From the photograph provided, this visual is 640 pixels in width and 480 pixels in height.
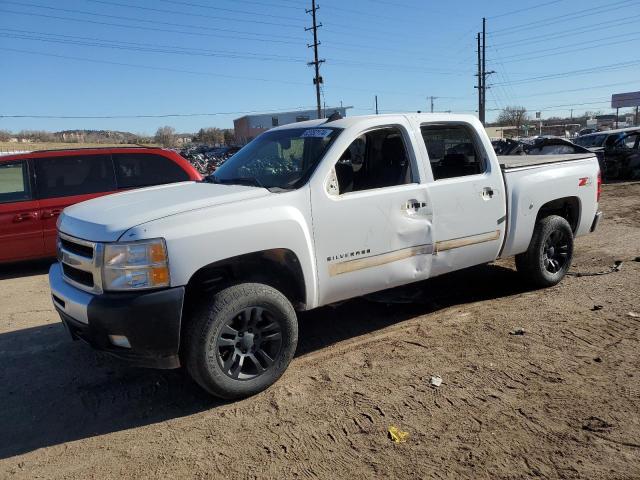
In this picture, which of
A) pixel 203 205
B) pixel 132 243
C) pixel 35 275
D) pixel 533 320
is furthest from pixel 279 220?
pixel 35 275

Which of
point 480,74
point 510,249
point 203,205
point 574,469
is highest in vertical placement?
point 480,74

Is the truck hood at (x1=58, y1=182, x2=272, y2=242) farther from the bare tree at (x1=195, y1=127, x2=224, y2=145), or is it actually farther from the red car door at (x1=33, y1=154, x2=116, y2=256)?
Result: the bare tree at (x1=195, y1=127, x2=224, y2=145)

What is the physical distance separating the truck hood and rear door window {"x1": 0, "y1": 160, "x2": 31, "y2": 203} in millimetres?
4021

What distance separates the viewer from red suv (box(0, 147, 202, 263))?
281 inches

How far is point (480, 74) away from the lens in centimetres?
5228

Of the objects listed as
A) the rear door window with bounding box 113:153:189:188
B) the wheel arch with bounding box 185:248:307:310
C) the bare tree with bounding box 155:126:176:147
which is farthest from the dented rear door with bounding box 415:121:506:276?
the bare tree with bounding box 155:126:176:147

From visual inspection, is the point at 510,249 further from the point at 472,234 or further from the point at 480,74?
the point at 480,74

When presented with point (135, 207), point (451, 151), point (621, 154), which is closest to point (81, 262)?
point (135, 207)

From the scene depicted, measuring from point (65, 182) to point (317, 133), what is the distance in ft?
16.2

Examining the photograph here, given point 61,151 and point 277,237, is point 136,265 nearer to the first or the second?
point 277,237

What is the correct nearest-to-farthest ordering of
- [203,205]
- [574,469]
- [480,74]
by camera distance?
[574,469] → [203,205] → [480,74]

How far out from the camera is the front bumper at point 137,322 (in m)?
3.12

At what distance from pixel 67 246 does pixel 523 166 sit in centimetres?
436

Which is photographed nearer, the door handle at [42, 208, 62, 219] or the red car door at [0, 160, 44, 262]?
the red car door at [0, 160, 44, 262]
